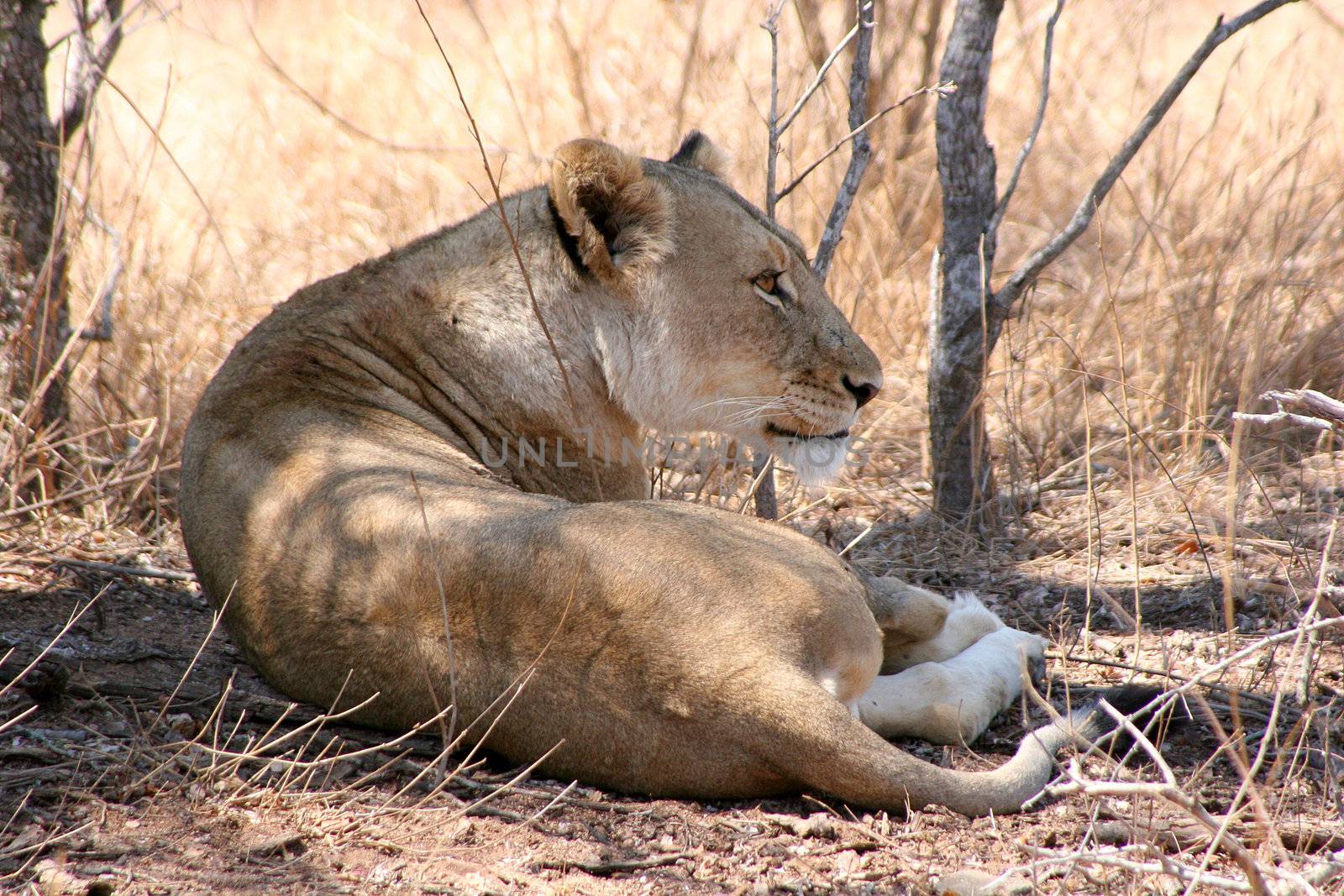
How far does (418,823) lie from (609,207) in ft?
5.65

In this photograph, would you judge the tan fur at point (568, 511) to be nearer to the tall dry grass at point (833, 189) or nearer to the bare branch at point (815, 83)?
the bare branch at point (815, 83)

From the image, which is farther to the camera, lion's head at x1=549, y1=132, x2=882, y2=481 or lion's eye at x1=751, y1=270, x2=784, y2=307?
lion's eye at x1=751, y1=270, x2=784, y2=307

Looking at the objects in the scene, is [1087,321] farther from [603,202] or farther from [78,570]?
[78,570]

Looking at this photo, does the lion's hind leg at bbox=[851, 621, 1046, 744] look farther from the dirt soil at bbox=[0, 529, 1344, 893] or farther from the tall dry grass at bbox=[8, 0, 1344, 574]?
the tall dry grass at bbox=[8, 0, 1344, 574]

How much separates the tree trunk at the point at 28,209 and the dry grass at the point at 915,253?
0.18 metres

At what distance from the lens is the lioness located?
8.22 ft

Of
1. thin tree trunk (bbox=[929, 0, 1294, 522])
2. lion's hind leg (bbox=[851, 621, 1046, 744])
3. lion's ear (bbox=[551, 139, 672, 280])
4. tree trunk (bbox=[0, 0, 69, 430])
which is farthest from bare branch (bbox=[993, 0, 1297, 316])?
tree trunk (bbox=[0, 0, 69, 430])

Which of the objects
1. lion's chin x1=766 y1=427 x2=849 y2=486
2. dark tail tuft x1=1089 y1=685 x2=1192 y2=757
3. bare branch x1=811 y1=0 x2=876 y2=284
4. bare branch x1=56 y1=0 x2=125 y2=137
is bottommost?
dark tail tuft x1=1089 y1=685 x2=1192 y2=757

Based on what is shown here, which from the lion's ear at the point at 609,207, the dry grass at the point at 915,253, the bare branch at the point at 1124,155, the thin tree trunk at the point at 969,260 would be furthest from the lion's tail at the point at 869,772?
the bare branch at the point at 1124,155

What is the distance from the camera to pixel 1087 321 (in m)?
6.28

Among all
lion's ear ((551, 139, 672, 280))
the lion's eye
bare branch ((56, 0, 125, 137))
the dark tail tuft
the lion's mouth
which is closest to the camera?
the dark tail tuft

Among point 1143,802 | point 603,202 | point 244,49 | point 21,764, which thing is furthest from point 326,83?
point 1143,802

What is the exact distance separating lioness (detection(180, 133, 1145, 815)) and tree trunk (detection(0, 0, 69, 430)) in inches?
51.3

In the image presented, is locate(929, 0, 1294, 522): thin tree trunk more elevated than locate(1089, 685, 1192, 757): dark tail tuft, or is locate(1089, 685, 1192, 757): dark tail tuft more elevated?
locate(929, 0, 1294, 522): thin tree trunk
